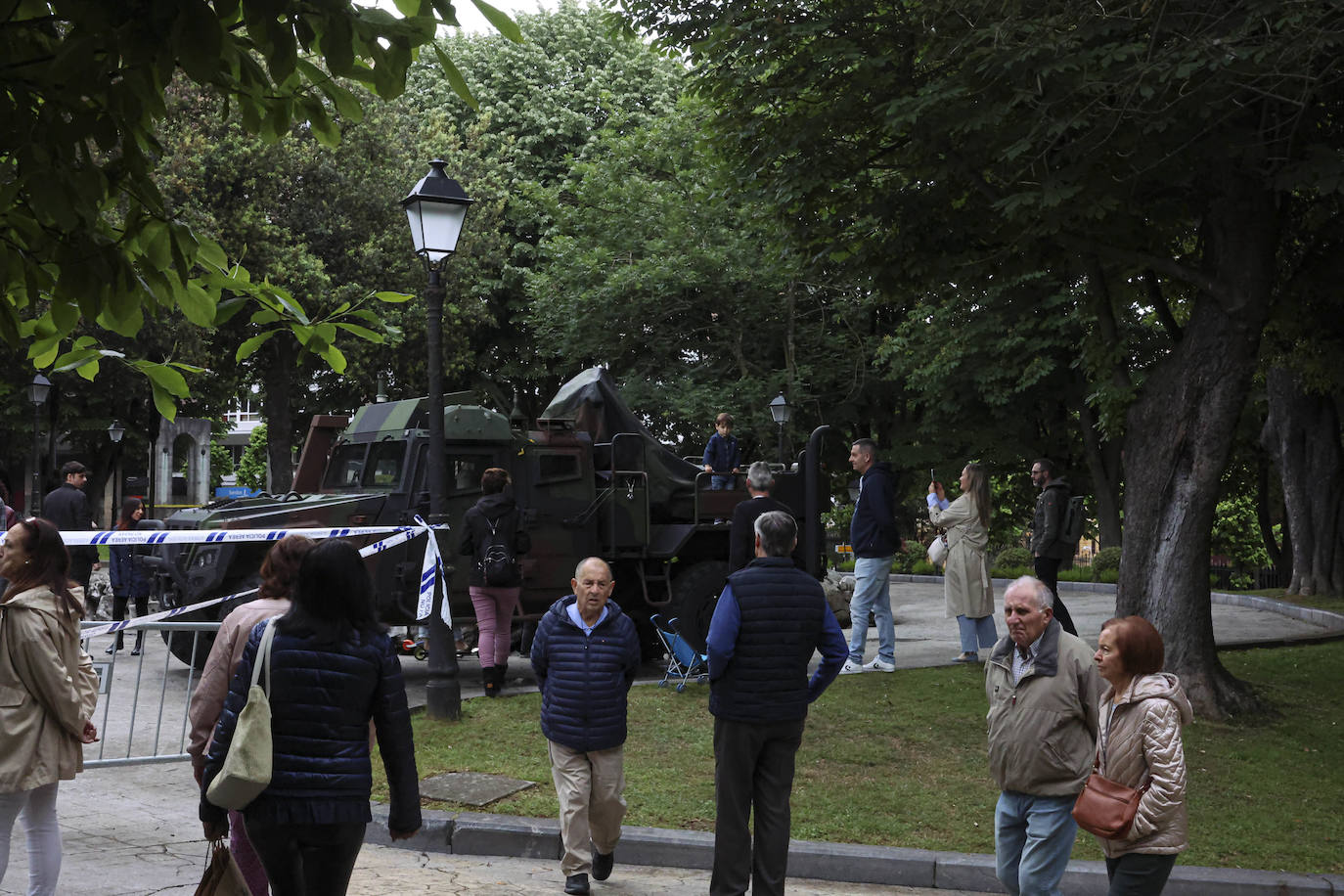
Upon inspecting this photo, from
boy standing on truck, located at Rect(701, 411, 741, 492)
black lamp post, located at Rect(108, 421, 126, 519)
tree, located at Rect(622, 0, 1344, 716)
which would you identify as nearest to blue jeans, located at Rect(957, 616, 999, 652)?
tree, located at Rect(622, 0, 1344, 716)

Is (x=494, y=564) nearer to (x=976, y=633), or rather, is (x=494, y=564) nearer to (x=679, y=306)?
(x=976, y=633)

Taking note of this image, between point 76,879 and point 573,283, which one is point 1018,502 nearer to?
point 573,283

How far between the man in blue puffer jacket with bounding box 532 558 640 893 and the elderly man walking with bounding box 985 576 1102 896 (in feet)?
6.83

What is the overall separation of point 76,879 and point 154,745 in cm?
323

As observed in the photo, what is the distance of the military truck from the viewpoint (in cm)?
1220

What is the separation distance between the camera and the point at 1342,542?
72.9ft

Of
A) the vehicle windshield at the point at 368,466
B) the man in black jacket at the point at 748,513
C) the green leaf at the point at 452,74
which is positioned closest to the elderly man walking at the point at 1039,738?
the green leaf at the point at 452,74

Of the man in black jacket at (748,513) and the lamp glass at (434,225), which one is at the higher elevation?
the lamp glass at (434,225)

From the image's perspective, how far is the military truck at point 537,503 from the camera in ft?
40.0

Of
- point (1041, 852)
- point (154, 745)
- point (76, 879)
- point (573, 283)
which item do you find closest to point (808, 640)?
point (1041, 852)

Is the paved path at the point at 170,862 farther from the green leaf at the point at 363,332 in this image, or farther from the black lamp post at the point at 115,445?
the black lamp post at the point at 115,445

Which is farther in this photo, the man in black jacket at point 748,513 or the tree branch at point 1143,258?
the tree branch at point 1143,258

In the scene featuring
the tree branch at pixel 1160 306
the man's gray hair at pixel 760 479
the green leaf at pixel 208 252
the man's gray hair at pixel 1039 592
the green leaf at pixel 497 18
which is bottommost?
the man's gray hair at pixel 1039 592

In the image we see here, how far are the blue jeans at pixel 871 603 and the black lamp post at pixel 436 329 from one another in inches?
152
